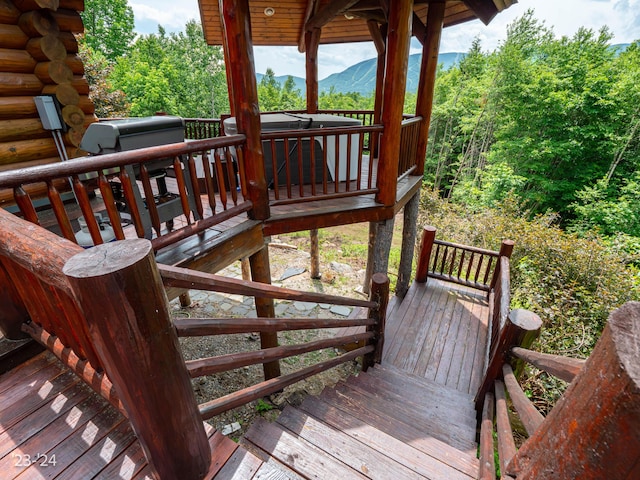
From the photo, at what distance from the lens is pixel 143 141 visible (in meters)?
2.48

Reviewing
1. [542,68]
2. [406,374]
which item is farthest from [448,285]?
[542,68]

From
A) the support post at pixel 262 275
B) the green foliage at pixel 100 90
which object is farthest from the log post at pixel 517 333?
the green foliage at pixel 100 90

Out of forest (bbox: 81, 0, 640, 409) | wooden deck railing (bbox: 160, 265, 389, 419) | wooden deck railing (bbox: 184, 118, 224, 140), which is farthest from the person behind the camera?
wooden deck railing (bbox: 184, 118, 224, 140)

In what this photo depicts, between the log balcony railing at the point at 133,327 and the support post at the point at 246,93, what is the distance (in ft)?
5.80

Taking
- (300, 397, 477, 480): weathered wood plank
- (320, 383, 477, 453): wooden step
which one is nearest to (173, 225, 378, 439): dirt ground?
(320, 383, 477, 453): wooden step

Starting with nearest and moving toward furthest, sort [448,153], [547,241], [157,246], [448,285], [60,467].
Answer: [60,467] < [157,246] < [448,285] < [547,241] < [448,153]

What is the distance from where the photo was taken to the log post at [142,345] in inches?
32.5

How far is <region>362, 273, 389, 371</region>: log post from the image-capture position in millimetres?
3047

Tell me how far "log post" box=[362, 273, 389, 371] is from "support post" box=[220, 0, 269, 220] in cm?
147

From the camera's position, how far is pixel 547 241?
257 inches

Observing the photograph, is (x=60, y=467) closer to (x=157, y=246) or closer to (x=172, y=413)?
(x=172, y=413)

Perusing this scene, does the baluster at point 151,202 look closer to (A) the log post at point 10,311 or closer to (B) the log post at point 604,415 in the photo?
(A) the log post at point 10,311

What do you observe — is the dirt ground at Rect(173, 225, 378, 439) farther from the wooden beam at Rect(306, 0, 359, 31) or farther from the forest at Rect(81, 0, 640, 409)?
the wooden beam at Rect(306, 0, 359, 31)

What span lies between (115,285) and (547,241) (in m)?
7.99
